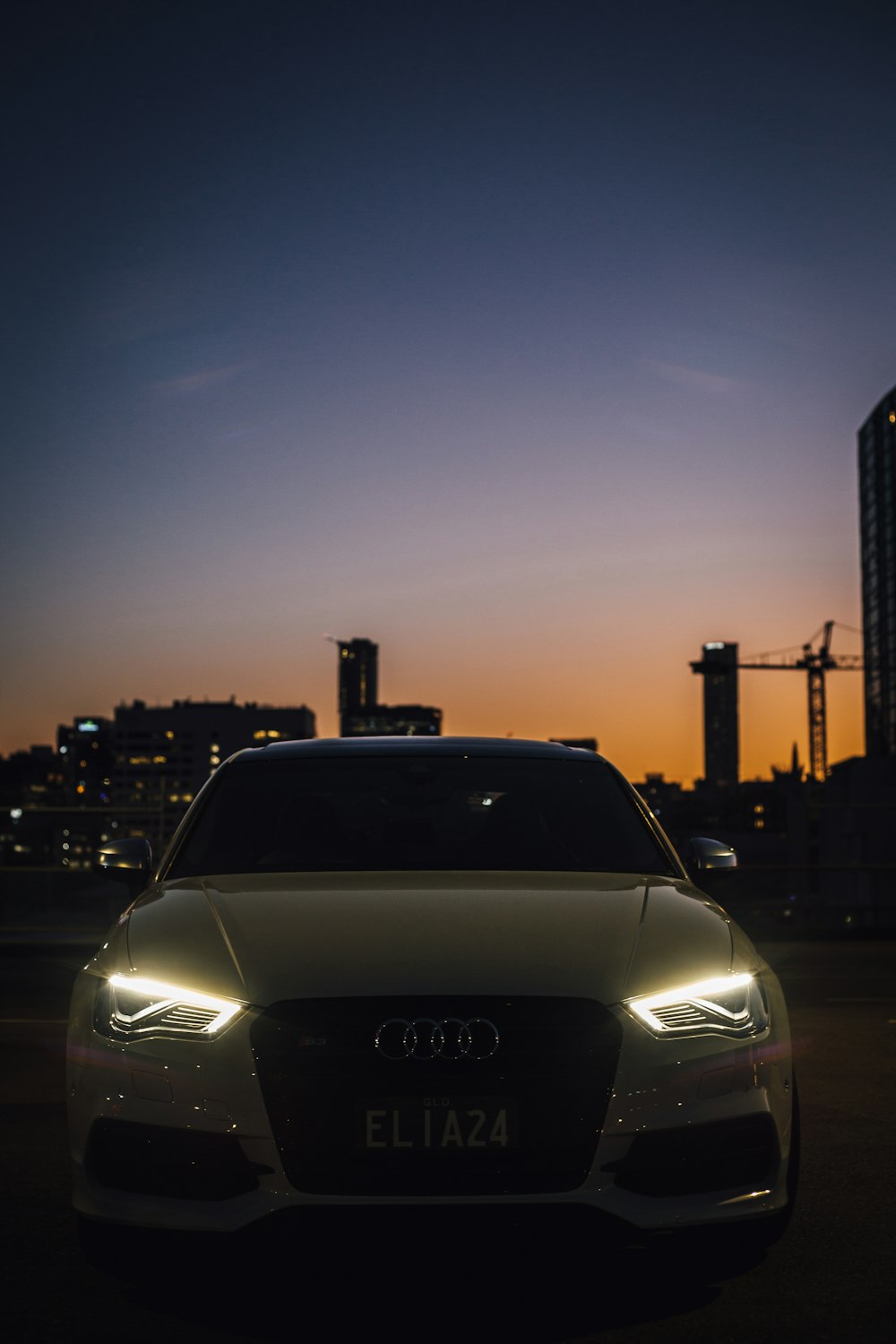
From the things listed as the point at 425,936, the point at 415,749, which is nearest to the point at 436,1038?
the point at 425,936

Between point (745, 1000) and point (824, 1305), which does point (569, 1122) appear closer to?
point (745, 1000)

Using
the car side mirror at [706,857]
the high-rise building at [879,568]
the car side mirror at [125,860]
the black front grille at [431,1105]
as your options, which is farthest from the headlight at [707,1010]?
the high-rise building at [879,568]

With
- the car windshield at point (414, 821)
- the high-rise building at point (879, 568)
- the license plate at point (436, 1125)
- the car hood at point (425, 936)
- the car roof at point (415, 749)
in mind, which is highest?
the high-rise building at point (879, 568)

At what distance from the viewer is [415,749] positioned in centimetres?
561

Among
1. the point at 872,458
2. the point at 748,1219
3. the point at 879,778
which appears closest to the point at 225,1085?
the point at 748,1219

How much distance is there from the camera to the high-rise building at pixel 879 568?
150 metres

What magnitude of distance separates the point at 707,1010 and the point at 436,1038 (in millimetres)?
725

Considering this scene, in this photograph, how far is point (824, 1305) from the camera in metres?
3.85

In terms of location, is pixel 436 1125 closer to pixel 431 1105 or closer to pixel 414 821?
pixel 431 1105

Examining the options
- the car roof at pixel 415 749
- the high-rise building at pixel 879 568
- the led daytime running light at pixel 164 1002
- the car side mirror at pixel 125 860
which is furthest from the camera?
the high-rise building at pixel 879 568

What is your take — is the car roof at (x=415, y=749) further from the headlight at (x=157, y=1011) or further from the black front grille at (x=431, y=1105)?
the black front grille at (x=431, y=1105)

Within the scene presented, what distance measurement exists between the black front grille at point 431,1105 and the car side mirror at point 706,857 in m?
1.87

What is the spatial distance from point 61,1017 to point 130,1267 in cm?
662

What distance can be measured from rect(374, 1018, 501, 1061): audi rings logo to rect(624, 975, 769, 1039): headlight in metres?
0.37
